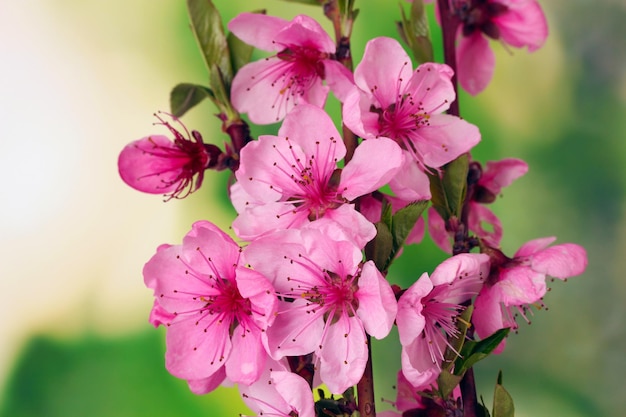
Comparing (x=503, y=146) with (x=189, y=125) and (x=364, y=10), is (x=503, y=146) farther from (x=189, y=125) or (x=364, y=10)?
(x=189, y=125)

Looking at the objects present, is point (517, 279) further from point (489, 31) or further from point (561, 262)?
point (489, 31)

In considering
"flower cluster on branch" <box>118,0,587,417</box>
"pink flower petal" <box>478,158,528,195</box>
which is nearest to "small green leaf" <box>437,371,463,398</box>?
"flower cluster on branch" <box>118,0,587,417</box>

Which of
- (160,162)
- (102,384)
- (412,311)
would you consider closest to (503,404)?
(412,311)

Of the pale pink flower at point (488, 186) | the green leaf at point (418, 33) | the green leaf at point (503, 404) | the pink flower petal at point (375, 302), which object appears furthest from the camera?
the pale pink flower at point (488, 186)

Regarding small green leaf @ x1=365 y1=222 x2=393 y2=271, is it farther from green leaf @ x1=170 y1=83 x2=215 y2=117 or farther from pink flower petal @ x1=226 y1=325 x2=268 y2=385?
green leaf @ x1=170 y1=83 x2=215 y2=117

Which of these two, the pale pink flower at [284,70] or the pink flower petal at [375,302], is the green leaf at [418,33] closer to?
the pale pink flower at [284,70]

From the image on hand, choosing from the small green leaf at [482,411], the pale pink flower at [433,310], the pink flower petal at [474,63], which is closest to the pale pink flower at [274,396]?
the pale pink flower at [433,310]

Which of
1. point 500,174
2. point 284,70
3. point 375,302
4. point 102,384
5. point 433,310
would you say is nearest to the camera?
point 375,302
